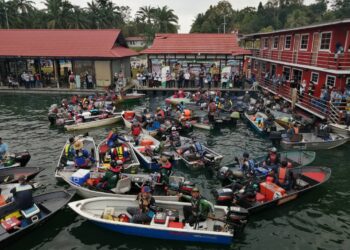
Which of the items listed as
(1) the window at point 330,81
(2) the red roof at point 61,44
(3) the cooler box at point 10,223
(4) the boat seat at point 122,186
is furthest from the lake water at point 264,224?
(2) the red roof at point 61,44

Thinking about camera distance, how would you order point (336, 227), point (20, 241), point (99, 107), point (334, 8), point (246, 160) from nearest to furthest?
1. point (20, 241)
2. point (336, 227)
3. point (246, 160)
4. point (99, 107)
5. point (334, 8)

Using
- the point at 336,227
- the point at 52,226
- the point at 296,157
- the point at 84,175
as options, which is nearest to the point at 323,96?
the point at 296,157

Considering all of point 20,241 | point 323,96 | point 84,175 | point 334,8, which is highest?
point 334,8

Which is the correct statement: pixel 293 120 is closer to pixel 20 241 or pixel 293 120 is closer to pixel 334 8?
pixel 20 241

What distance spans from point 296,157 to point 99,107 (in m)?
17.0

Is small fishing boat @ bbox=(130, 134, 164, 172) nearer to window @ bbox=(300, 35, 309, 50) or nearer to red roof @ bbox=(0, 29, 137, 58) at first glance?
window @ bbox=(300, 35, 309, 50)

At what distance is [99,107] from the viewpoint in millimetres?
25625

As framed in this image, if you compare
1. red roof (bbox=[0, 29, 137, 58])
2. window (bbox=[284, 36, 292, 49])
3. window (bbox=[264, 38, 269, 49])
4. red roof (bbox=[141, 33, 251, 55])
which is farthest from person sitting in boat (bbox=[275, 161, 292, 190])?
window (bbox=[264, 38, 269, 49])

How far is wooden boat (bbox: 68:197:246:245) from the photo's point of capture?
32.6 feet

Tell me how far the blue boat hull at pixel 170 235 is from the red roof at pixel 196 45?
89.4ft

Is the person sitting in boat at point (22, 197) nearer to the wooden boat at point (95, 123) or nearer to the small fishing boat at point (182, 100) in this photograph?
the wooden boat at point (95, 123)

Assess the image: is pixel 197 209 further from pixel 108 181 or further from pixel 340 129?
pixel 340 129

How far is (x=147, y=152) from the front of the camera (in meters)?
16.1

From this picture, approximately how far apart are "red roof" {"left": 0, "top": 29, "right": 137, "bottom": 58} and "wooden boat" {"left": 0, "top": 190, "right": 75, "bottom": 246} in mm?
25021
